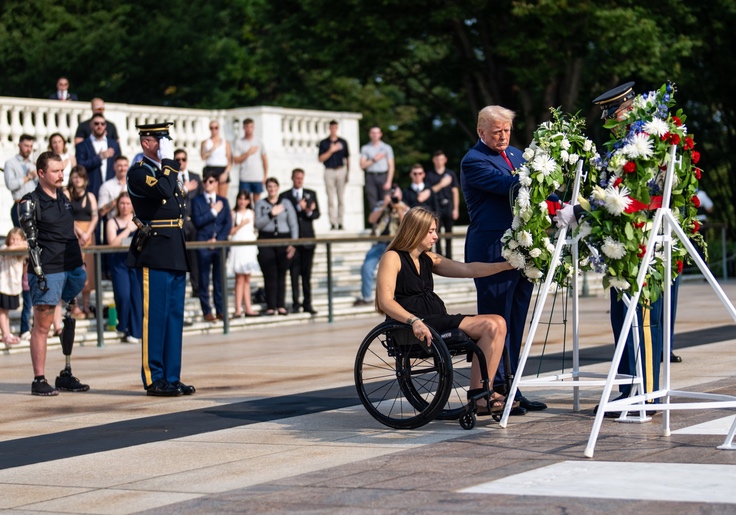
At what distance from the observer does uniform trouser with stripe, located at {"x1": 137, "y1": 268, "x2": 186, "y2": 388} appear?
36.5 ft

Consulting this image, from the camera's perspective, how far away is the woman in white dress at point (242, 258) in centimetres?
1845

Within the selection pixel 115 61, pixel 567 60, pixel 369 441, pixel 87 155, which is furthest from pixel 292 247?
pixel 115 61

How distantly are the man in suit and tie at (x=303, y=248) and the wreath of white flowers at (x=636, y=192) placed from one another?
1131 cm

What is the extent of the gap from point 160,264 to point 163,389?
100 centimetres

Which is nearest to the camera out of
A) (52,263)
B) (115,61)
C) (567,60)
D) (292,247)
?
(52,263)

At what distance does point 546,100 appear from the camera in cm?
3403

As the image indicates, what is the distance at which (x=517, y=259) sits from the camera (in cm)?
862

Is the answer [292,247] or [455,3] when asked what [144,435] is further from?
[455,3]

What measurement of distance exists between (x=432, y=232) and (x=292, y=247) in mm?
10269

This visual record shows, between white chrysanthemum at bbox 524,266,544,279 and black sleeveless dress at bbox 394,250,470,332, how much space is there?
19.9 inches

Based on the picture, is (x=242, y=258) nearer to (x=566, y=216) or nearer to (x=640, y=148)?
(x=566, y=216)

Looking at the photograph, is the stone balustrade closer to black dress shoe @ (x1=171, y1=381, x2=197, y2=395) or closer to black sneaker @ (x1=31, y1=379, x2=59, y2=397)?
black sneaker @ (x1=31, y1=379, x2=59, y2=397)

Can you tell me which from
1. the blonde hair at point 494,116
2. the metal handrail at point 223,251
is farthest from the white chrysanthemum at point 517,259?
the metal handrail at point 223,251

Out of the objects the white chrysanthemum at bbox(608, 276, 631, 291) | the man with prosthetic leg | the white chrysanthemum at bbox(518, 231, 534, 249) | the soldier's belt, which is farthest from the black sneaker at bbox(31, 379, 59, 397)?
the white chrysanthemum at bbox(608, 276, 631, 291)
